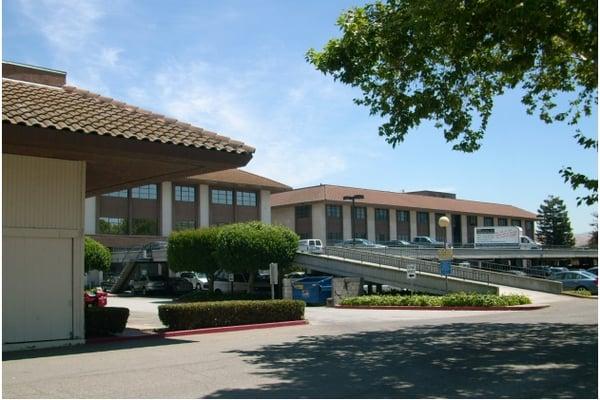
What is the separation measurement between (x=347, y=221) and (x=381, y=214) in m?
6.15

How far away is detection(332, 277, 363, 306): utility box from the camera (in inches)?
1282

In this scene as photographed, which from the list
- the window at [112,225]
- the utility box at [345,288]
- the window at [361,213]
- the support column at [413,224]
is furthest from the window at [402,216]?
the utility box at [345,288]

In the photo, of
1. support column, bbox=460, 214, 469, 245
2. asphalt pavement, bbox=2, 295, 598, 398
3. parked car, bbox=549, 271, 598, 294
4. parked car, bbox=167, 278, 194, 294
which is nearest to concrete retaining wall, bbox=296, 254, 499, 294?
parked car, bbox=549, 271, 598, 294

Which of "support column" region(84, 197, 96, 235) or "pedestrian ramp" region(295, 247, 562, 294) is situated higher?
"support column" region(84, 197, 96, 235)

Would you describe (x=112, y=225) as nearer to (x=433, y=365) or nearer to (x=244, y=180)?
(x=244, y=180)

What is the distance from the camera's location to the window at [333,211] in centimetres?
7325

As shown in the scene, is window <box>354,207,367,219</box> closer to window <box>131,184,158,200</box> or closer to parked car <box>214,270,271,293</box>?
window <box>131,184,158,200</box>

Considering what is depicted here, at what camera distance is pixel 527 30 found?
9891 millimetres

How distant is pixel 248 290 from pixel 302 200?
34.8 m

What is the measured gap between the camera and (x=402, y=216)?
81.8 meters

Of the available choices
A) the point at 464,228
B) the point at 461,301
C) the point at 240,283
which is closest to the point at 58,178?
the point at 461,301

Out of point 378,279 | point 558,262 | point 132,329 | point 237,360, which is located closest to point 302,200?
point 558,262

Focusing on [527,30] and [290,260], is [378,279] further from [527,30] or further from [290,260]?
[527,30]

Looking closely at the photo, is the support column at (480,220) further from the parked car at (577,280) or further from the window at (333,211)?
the parked car at (577,280)
